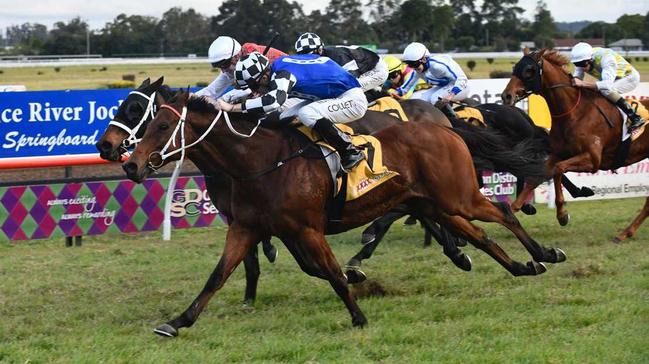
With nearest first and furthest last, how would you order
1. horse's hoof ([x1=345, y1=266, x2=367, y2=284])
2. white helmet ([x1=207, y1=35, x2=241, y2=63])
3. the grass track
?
the grass track, white helmet ([x1=207, y1=35, x2=241, y2=63]), horse's hoof ([x1=345, y1=266, x2=367, y2=284])

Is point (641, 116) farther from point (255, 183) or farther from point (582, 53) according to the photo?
point (255, 183)

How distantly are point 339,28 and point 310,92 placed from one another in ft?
222

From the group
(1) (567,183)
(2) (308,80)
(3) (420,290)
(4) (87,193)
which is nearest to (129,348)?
(2) (308,80)

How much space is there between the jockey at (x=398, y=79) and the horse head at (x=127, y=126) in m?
3.97

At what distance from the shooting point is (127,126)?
20.3 ft

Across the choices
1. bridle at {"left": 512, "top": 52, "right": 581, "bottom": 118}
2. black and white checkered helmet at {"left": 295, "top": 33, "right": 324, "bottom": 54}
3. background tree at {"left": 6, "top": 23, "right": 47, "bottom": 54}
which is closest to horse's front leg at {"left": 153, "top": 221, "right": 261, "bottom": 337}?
black and white checkered helmet at {"left": 295, "top": 33, "right": 324, "bottom": 54}

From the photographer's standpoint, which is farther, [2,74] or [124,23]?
[124,23]

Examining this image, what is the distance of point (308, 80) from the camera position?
20.7 feet

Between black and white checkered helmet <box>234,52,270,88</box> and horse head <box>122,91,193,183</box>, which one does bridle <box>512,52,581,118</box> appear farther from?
horse head <box>122,91,193,183</box>

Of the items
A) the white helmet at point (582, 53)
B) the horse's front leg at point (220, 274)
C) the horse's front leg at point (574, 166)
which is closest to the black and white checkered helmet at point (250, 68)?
the horse's front leg at point (220, 274)

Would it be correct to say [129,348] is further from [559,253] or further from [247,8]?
[247,8]

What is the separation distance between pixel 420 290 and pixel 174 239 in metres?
3.95

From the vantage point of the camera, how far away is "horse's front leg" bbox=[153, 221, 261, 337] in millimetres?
5906

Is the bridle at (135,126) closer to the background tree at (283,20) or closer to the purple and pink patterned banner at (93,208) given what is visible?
the purple and pink patterned banner at (93,208)
